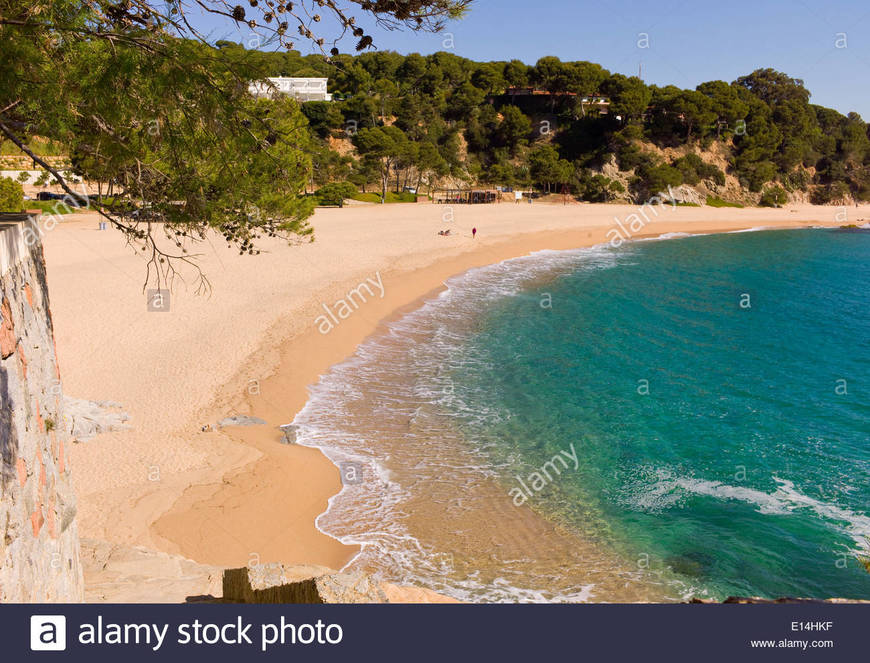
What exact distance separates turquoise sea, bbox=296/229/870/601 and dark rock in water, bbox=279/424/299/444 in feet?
1.09

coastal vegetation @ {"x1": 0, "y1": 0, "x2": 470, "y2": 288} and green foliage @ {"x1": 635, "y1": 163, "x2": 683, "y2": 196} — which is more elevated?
green foliage @ {"x1": 635, "y1": 163, "x2": 683, "y2": 196}

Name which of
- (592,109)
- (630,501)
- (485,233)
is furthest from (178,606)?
(592,109)

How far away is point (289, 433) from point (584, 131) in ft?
236

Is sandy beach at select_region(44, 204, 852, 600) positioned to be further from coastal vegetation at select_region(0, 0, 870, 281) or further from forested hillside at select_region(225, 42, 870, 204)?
forested hillside at select_region(225, 42, 870, 204)

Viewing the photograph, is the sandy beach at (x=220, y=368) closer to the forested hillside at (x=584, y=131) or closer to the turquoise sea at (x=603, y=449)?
the turquoise sea at (x=603, y=449)

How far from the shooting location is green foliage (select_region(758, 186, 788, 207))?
7981cm

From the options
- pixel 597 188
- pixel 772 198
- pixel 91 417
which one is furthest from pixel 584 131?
pixel 91 417

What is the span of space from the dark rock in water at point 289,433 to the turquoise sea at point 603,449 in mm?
332

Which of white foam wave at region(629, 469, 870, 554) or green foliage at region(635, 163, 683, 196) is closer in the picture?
white foam wave at region(629, 469, 870, 554)

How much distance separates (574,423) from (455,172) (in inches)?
2177

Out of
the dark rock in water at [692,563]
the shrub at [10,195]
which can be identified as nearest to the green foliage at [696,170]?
the shrub at [10,195]

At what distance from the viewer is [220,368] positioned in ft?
59.6

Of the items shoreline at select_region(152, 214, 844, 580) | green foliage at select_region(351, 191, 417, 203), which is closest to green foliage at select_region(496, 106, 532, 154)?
green foliage at select_region(351, 191, 417, 203)

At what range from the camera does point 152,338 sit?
64.5ft
